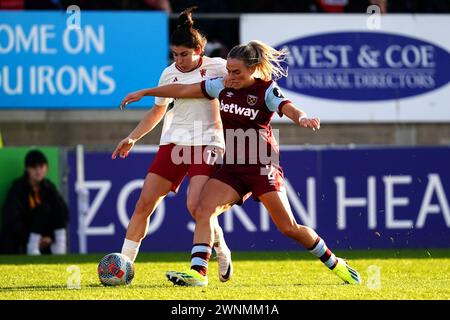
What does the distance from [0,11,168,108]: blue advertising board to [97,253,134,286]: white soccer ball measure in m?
7.29

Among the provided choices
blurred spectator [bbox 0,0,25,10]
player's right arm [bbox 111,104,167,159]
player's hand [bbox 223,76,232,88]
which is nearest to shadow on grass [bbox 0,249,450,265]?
player's right arm [bbox 111,104,167,159]

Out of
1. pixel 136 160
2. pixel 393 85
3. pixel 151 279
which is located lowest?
pixel 151 279

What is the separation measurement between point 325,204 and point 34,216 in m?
3.64

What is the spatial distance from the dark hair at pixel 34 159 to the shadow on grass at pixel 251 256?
4.11ft

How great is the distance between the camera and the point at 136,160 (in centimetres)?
1410

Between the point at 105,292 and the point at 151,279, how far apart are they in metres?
1.38

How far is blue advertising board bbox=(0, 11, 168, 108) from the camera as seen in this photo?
15.9m

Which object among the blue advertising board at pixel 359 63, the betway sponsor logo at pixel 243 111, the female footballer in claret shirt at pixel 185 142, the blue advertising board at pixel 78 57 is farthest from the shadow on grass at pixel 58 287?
the blue advertising board at pixel 359 63

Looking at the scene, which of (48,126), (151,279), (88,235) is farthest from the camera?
(48,126)

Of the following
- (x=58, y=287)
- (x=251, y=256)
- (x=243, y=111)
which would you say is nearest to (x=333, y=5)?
(x=251, y=256)
